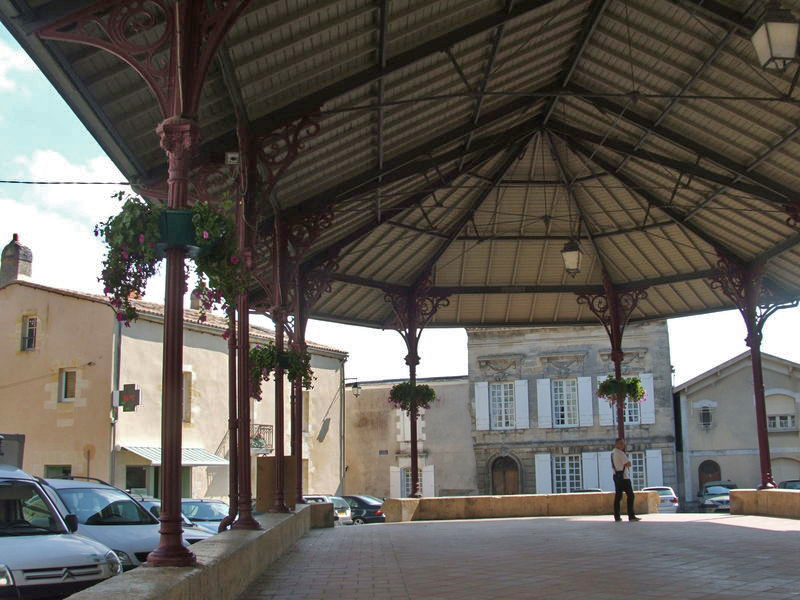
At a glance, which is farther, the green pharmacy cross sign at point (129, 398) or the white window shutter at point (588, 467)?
the white window shutter at point (588, 467)

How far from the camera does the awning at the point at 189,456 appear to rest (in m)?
23.1

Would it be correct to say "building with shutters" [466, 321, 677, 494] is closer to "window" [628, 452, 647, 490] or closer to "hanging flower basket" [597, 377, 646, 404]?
"window" [628, 452, 647, 490]

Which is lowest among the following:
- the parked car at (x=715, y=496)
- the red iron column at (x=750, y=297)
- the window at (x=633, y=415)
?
the parked car at (x=715, y=496)

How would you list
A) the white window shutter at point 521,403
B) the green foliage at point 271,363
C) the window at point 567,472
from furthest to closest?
the white window shutter at point 521,403, the window at point 567,472, the green foliage at point 271,363

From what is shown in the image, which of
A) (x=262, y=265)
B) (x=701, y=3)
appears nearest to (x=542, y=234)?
(x=262, y=265)

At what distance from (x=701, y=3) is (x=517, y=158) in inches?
244

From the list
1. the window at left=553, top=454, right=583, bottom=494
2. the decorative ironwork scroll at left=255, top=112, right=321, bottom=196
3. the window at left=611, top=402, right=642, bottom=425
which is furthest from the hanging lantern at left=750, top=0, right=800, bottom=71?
the window at left=553, top=454, right=583, bottom=494

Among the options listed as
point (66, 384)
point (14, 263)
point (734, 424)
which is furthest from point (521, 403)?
point (14, 263)

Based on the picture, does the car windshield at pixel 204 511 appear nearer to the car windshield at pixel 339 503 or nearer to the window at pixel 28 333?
the car windshield at pixel 339 503

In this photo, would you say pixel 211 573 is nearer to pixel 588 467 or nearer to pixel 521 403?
pixel 521 403

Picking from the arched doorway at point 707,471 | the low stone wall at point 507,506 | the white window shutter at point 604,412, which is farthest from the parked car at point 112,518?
the arched doorway at point 707,471

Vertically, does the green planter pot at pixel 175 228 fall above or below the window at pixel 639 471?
above

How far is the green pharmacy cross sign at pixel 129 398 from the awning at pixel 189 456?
1.05 metres

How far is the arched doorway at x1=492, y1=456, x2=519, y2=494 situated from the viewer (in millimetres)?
36062
